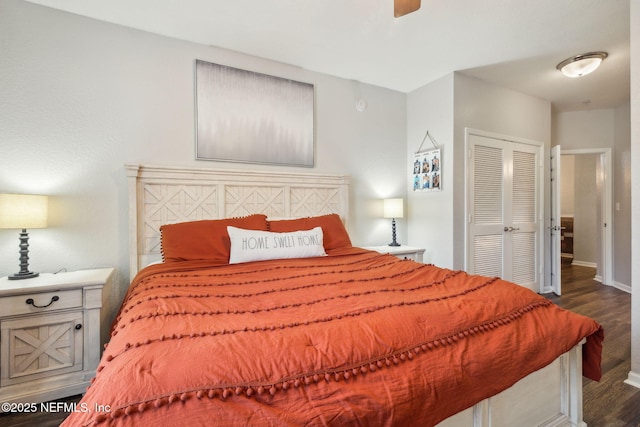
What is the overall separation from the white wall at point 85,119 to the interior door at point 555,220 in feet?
12.9

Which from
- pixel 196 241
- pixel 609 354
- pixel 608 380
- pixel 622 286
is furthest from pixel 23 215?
pixel 622 286

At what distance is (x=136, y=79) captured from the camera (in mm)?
2389

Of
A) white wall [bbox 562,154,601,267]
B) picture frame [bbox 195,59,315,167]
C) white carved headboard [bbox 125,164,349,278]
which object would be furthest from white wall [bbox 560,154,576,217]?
picture frame [bbox 195,59,315,167]

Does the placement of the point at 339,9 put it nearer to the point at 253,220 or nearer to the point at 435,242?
the point at 253,220

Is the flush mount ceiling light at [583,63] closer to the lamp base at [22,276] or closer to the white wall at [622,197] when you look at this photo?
the white wall at [622,197]

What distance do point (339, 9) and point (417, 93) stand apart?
1.78 metres

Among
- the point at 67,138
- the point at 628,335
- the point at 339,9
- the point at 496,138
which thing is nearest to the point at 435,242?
the point at 496,138

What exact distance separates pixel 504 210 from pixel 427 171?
1.05m

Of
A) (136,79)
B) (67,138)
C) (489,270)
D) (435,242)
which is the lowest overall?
(489,270)

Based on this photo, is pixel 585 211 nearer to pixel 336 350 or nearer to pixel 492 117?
pixel 492 117

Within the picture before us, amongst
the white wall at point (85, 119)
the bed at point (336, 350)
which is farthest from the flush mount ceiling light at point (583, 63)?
the white wall at point (85, 119)

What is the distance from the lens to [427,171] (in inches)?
133

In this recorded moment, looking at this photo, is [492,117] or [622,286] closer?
[492,117]

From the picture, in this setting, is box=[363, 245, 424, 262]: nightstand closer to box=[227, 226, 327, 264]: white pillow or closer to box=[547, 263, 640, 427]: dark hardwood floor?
box=[227, 226, 327, 264]: white pillow
